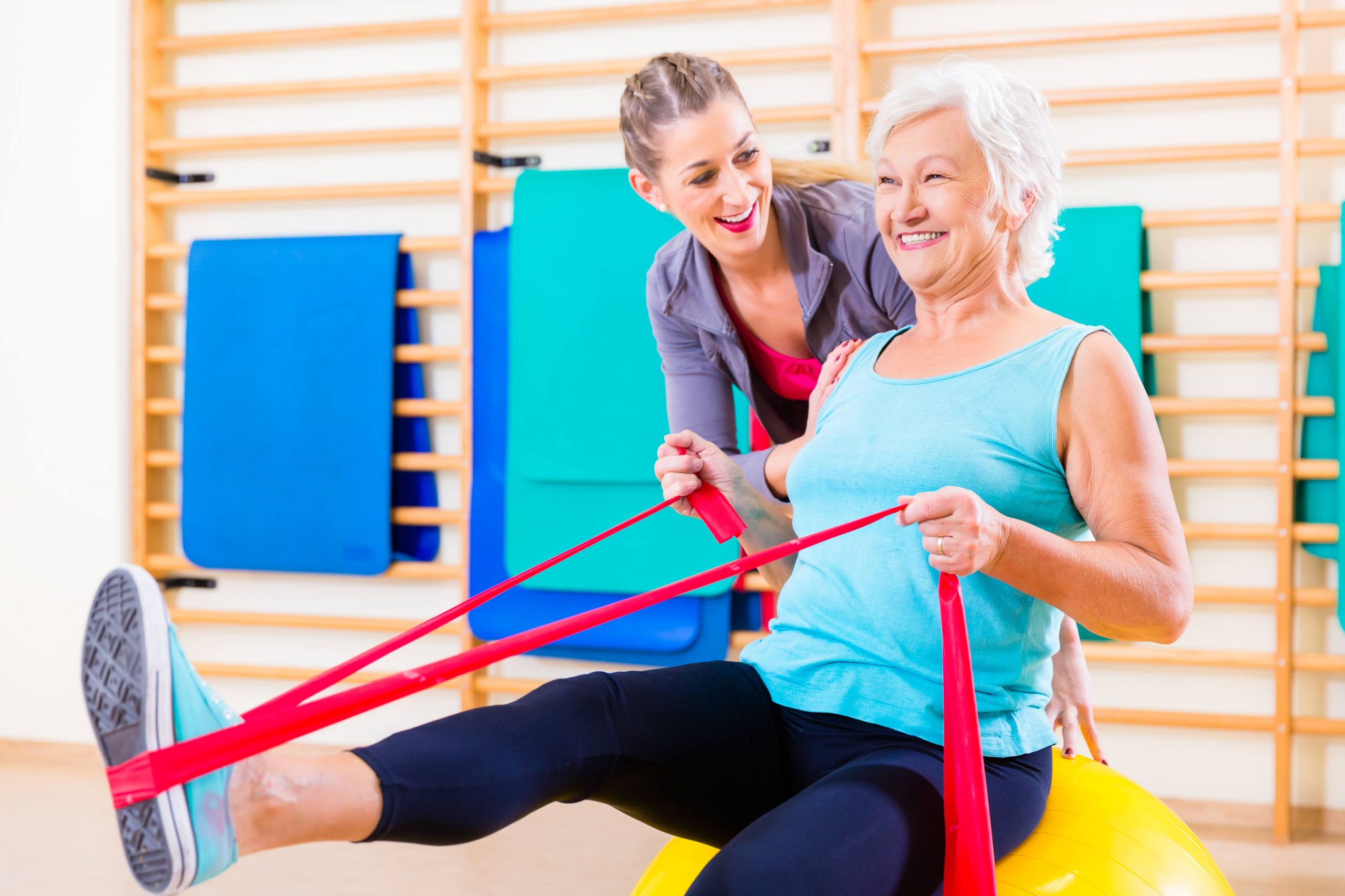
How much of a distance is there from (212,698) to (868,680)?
69 cm

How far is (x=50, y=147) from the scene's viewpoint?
147 inches

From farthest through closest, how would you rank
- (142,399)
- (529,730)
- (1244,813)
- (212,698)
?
1. (142,399)
2. (1244,813)
3. (529,730)
4. (212,698)

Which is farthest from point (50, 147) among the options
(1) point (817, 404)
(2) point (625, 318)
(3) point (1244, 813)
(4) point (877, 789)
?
(3) point (1244, 813)

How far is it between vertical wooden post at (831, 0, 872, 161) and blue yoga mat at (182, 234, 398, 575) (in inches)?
54.8

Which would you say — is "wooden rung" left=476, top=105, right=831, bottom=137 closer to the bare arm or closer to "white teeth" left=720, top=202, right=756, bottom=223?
"white teeth" left=720, top=202, right=756, bottom=223

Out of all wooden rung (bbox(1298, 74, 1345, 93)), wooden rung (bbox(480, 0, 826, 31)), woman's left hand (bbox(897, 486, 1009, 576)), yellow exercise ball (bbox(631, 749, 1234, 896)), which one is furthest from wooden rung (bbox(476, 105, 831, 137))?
woman's left hand (bbox(897, 486, 1009, 576))

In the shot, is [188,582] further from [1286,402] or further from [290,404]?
[1286,402]

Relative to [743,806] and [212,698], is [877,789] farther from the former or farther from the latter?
[212,698]

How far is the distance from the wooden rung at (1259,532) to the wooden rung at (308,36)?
264cm

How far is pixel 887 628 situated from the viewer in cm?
127

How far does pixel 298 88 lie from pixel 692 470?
8.81 feet

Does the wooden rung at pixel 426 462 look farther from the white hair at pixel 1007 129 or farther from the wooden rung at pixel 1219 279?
the white hair at pixel 1007 129

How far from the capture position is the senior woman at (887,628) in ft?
3.14

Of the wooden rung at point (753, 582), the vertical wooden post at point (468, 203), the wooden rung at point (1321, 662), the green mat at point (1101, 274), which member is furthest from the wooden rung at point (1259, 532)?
the vertical wooden post at point (468, 203)
